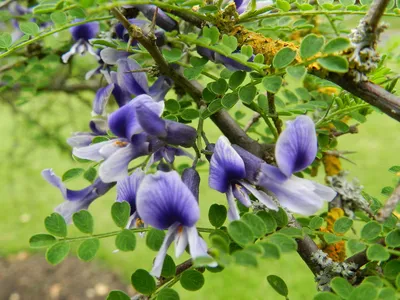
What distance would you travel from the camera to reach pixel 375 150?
4027mm

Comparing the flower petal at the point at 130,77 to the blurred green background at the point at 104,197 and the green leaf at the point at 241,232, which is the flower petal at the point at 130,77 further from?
the blurred green background at the point at 104,197

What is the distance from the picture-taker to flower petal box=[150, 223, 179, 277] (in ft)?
1.32

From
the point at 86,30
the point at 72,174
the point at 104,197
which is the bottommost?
the point at 104,197

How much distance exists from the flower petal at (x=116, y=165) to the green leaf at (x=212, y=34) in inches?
5.3

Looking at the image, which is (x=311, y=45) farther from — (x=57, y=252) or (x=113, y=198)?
(x=113, y=198)

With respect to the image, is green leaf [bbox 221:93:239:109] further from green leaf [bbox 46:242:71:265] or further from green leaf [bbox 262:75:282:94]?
green leaf [bbox 46:242:71:265]

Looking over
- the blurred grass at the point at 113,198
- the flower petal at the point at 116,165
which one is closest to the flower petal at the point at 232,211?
the flower petal at the point at 116,165

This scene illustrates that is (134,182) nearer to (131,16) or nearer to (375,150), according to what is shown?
(131,16)

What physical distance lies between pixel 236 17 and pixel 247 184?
0.19 m

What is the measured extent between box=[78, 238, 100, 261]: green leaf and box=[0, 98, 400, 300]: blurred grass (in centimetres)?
159

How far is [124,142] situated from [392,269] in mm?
267

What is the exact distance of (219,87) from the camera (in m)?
0.52

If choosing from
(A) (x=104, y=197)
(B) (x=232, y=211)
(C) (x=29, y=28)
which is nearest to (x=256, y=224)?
(B) (x=232, y=211)

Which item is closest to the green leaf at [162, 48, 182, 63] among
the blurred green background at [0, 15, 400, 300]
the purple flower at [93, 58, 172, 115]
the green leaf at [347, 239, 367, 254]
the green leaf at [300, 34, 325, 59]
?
the purple flower at [93, 58, 172, 115]
